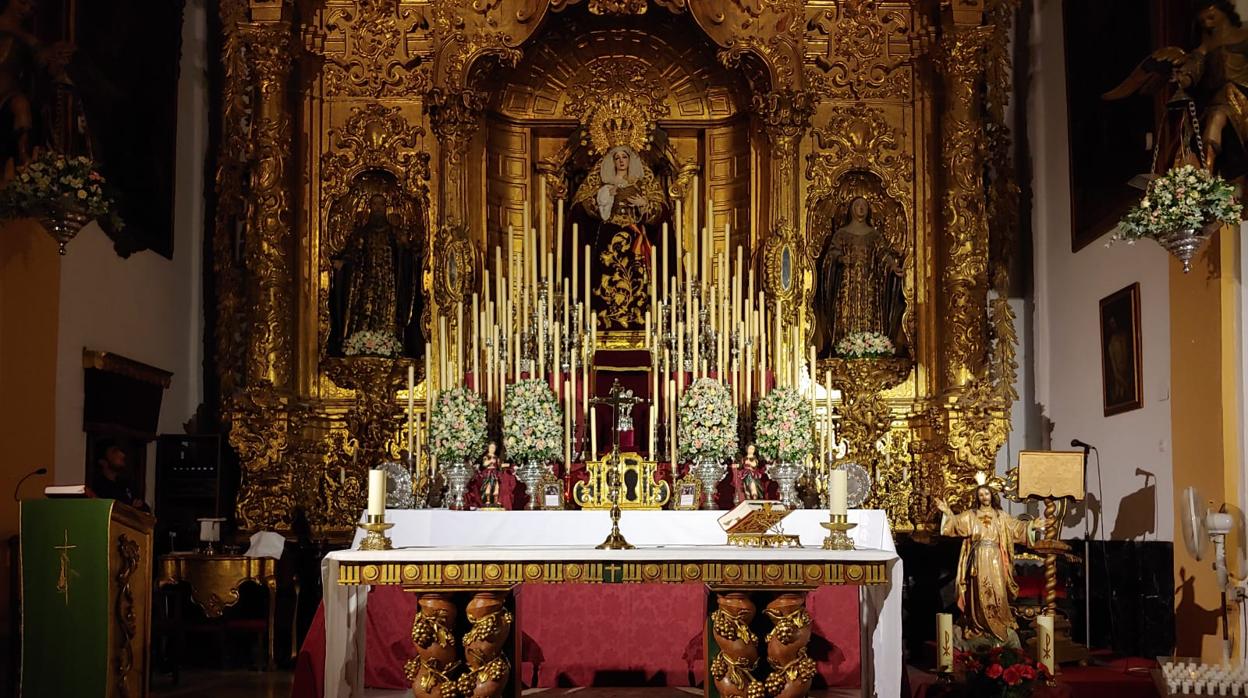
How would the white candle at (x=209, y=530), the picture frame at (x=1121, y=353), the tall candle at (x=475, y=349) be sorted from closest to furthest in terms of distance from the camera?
the tall candle at (x=475, y=349)
the picture frame at (x=1121, y=353)
the white candle at (x=209, y=530)

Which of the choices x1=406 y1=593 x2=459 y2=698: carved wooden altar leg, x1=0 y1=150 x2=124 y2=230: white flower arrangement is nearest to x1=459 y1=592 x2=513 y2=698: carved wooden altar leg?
x1=406 y1=593 x2=459 y2=698: carved wooden altar leg

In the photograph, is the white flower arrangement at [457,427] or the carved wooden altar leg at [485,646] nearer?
the carved wooden altar leg at [485,646]

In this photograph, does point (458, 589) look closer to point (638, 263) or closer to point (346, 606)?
point (346, 606)

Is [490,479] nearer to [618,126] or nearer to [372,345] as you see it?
[372,345]

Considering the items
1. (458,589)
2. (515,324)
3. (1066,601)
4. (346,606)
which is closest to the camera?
(458,589)

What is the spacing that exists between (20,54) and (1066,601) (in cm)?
905

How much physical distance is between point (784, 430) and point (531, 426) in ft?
5.98

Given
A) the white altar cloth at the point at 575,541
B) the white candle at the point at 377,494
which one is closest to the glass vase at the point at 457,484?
the white altar cloth at the point at 575,541

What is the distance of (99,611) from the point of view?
26.4ft

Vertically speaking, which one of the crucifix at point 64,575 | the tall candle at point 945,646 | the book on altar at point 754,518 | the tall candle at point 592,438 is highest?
the tall candle at point 592,438

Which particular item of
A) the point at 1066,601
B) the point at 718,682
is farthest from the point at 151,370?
the point at 1066,601

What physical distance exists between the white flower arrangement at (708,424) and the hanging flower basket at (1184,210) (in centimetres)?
300

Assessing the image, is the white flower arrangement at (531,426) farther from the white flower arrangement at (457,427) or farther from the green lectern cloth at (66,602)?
the green lectern cloth at (66,602)

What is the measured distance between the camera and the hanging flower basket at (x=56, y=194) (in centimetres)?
915
